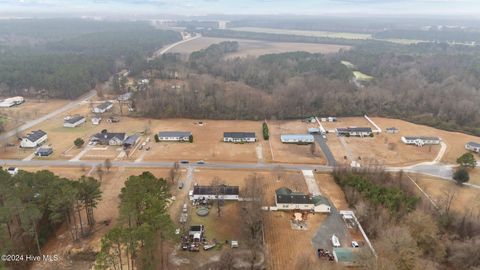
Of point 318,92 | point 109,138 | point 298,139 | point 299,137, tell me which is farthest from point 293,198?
point 318,92

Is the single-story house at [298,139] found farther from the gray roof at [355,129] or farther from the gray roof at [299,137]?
the gray roof at [355,129]

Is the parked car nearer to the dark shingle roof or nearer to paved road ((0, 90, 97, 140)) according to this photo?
paved road ((0, 90, 97, 140))

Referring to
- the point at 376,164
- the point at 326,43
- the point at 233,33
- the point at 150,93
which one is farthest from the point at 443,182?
the point at 233,33

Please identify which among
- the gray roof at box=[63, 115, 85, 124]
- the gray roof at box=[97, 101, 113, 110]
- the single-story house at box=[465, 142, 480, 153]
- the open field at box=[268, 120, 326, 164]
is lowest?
the gray roof at box=[63, 115, 85, 124]

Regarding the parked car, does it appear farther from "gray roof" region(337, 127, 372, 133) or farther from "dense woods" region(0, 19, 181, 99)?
"gray roof" region(337, 127, 372, 133)

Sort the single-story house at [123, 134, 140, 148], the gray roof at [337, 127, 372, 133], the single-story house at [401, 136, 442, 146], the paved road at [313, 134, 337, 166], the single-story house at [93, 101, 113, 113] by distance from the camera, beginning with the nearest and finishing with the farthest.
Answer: the paved road at [313, 134, 337, 166] → the single-story house at [123, 134, 140, 148] → the single-story house at [401, 136, 442, 146] → the gray roof at [337, 127, 372, 133] → the single-story house at [93, 101, 113, 113]

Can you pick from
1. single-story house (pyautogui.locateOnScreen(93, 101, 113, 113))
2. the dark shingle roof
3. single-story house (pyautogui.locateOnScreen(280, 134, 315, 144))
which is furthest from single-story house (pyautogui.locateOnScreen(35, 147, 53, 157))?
single-story house (pyautogui.locateOnScreen(280, 134, 315, 144))

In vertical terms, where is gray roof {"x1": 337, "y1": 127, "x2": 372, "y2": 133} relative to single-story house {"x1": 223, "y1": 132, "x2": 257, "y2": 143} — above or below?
above

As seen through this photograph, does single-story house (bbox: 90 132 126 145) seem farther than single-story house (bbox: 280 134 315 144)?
No

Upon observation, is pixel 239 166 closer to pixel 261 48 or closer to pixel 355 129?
pixel 355 129

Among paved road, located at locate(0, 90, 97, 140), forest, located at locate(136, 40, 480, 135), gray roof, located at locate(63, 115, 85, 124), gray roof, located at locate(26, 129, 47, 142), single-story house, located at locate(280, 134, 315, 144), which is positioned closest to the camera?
gray roof, located at locate(26, 129, 47, 142)
